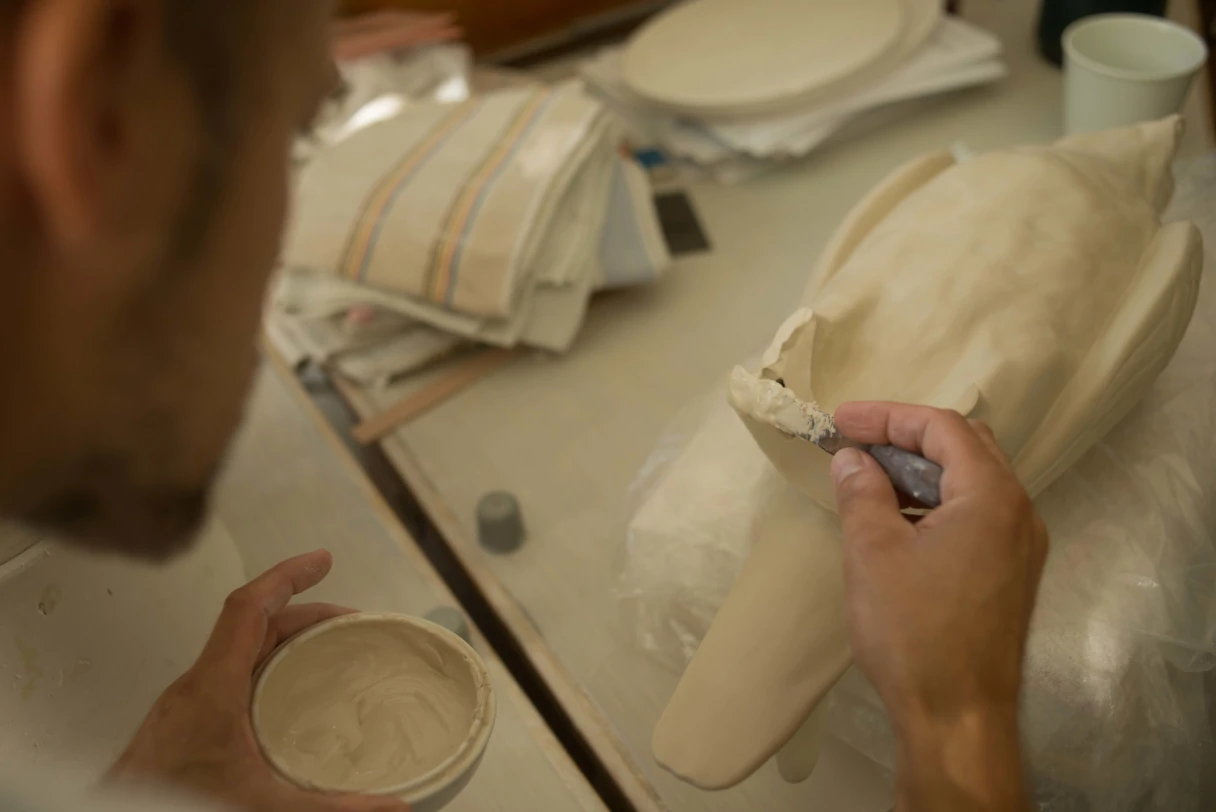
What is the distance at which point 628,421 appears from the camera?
2.58ft

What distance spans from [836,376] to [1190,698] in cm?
29

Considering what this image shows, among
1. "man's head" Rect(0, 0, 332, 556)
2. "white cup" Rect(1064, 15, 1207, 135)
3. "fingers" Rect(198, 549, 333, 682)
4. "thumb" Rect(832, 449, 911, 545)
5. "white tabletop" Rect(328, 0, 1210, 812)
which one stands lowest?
"white tabletop" Rect(328, 0, 1210, 812)

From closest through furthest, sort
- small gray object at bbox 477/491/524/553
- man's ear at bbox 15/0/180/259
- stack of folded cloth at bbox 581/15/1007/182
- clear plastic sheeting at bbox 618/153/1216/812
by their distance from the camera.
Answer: man's ear at bbox 15/0/180/259 → clear plastic sheeting at bbox 618/153/1216/812 → small gray object at bbox 477/491/524/553 → stack of folded cloth at bbox 581/15/1007/182

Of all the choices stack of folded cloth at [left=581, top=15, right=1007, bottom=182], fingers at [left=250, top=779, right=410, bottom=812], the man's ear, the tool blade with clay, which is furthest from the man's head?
stack of folded cloth at [left=581, top=15, right=1007, bottom=182]

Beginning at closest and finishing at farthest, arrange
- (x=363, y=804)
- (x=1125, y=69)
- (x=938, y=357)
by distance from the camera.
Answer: (x=363, y=804) < (x=938, y=357) < (x=1125, y=69)

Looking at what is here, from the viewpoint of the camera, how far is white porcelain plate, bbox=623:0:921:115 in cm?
100

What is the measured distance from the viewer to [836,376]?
535 millimetres

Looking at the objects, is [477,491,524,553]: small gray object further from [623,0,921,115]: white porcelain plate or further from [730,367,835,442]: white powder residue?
[623,0,921,115]: white porcelain plate

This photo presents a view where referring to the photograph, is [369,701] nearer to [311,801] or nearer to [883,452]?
[311,801]

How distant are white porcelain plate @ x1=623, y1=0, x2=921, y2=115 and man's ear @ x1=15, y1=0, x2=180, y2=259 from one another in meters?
0.82

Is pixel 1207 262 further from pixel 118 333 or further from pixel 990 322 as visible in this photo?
pixel 118 333

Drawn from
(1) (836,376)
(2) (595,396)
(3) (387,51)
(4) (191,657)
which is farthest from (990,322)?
(3) (387,51)

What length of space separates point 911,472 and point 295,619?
1.05ft

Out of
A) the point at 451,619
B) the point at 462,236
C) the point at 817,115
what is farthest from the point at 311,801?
the point at 817,115
